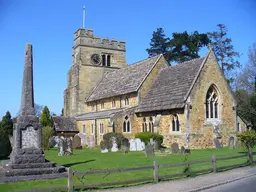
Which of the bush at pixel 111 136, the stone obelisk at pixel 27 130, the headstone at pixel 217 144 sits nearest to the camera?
the stone obelisk at pixel 27 130

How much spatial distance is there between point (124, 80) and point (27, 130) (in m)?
24.9

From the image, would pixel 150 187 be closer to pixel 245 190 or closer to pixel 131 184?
pixel 131 184

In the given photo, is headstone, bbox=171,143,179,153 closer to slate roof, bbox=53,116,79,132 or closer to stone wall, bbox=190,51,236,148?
stone wall, bbox=190,51,236,148

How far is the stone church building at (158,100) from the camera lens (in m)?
27.6

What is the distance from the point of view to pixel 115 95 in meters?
37.7

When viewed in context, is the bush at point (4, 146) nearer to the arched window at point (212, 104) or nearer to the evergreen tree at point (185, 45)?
the arched window at point (212, 104)

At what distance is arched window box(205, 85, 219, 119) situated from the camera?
28.9m

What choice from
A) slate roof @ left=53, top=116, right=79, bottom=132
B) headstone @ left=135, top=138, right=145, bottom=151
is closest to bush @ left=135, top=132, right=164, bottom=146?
headstone @ left=135, top=138, right=145, bottom=151

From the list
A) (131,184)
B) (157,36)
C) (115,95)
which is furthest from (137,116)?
(157,36)

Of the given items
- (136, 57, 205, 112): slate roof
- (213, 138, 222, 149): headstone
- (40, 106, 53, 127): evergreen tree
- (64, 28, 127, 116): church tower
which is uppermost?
(64, 28, 127, 116): church tower

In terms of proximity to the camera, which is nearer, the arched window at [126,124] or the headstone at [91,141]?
the arched window at [126,124]

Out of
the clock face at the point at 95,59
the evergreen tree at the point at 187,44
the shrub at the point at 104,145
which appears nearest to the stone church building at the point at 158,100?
the clock face at the point at 95,59

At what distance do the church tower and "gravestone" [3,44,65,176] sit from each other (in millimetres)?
29975

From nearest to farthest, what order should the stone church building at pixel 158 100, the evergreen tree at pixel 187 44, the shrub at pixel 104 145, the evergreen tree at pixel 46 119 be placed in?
the stone church building at pixel 158 100 < the shrub at pixel 104 145 < the evergreen tree at pixel 46 119 < the evergreen tree at pixel 187 44
